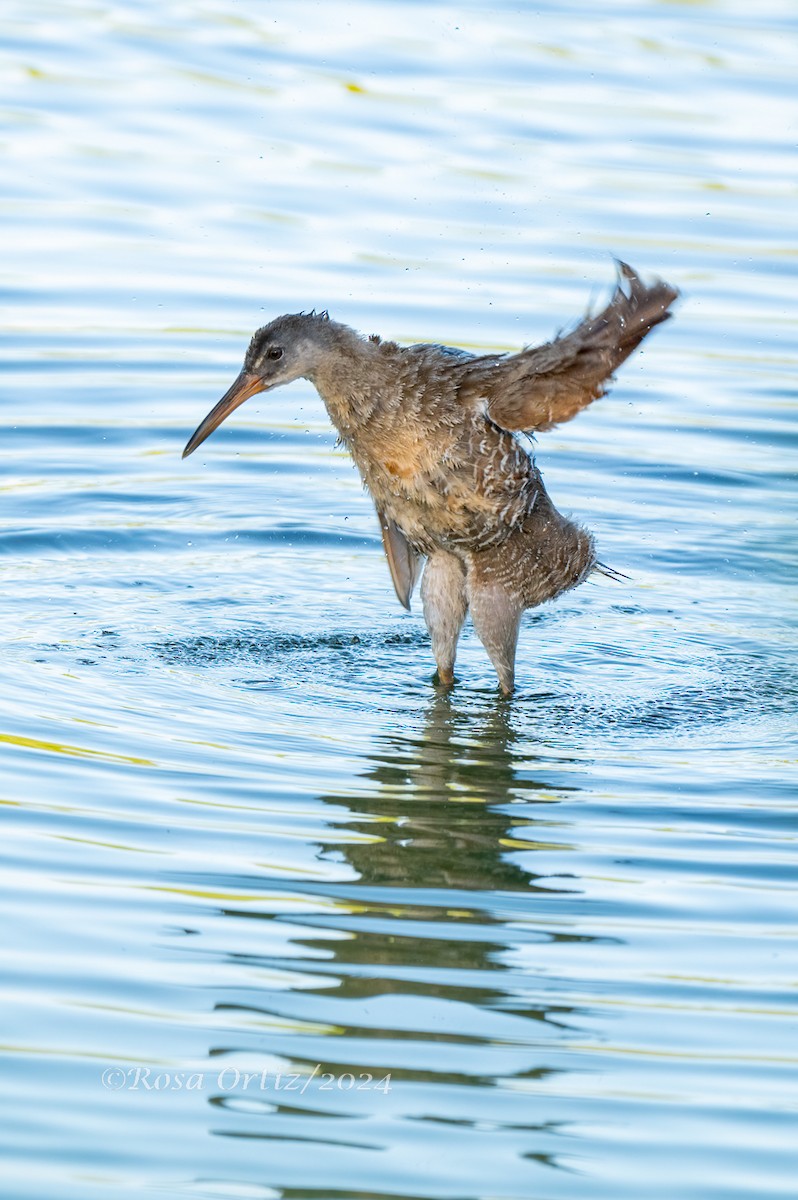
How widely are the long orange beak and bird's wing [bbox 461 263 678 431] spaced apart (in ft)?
2.64

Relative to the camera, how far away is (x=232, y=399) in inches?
311

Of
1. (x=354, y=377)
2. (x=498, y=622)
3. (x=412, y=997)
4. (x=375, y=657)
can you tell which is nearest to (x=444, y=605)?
(x=498, y=622)

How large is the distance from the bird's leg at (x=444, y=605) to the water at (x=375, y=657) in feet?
0.47

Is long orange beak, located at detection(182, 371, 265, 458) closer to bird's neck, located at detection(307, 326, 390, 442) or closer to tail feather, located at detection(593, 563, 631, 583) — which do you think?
bird's neck, located at detection(307, 326, 390, 442)

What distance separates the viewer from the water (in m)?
4.67

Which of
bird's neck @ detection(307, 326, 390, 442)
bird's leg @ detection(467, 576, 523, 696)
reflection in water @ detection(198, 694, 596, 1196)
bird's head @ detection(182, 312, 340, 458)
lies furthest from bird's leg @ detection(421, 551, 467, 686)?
reflection in water @ detection(198, 694, 596, 1196)

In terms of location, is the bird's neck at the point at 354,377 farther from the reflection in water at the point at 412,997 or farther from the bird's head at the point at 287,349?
the reflection in water at the point at 412,997

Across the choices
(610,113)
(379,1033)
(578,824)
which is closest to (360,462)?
(578,824)

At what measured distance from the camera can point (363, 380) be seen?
301 inches

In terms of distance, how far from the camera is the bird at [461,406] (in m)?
7.61

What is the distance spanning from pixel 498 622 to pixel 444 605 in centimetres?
26

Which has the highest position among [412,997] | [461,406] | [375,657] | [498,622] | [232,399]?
Answer: [461,406]

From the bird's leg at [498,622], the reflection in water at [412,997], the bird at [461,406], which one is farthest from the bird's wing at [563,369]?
the reflection in water at [412,997]

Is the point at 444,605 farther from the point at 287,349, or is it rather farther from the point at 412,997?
the point at 412,997
